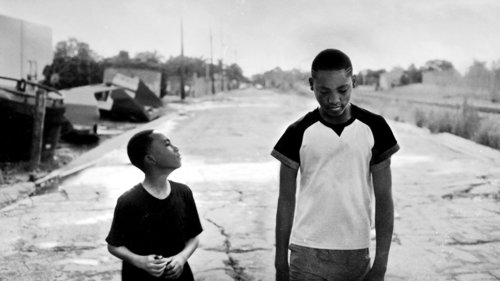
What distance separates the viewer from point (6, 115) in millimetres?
10367

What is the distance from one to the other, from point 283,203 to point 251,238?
8.95 feet

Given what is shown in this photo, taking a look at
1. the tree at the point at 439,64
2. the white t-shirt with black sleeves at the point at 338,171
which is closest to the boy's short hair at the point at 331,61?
the white t-shirt with black sleeves at the point at 338,171

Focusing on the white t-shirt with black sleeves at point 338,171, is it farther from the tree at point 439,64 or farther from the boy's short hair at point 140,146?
the tree at point 439,64

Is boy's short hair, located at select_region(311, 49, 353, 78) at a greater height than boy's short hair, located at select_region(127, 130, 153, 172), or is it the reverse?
boy's short hair, located at select_region(311, 49, 353, 78)

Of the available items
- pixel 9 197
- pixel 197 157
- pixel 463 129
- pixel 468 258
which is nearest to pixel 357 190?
pixel 468 258

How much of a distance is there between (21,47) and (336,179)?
92.0ft

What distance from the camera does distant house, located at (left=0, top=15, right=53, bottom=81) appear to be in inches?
1006

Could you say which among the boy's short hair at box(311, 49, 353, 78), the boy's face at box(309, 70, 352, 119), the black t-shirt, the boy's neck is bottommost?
the black t-shirt

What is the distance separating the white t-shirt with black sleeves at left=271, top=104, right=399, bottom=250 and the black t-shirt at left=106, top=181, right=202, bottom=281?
0.53 m

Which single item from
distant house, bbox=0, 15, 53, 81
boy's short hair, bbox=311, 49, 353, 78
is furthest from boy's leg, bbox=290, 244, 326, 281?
distant house, bbox=0, 15, 53, 81

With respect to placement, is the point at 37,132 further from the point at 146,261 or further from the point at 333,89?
the point at 333,89

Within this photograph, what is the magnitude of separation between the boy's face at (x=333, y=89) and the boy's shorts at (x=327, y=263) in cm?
56

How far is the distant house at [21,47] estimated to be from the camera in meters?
25.5

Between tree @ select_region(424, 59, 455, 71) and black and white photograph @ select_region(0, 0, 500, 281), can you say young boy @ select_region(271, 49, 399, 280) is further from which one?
tree @ select_region(424, 59, 455, 71)
